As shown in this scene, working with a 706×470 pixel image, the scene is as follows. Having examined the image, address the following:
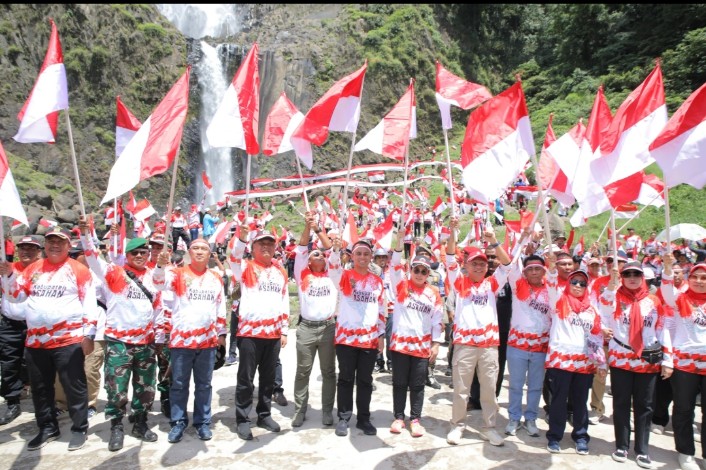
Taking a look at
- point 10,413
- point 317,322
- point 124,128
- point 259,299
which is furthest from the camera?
point 124,128

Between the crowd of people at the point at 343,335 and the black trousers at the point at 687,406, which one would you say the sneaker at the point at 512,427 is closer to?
the crowd of people at the point at 343,335

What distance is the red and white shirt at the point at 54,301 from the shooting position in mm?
4871

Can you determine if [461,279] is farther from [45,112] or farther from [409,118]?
[45,112]

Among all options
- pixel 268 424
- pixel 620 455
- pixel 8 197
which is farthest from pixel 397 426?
pixel 8 197

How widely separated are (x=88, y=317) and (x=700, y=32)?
37.0m

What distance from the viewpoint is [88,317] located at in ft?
16.6

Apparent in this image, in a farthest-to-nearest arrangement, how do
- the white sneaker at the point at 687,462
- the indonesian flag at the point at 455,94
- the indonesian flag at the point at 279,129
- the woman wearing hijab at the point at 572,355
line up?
the indonesian flag at the point at 279,129
the indonesian flag at the point at 455,94
the woman wearing hijab at the point at 572,355
the white sneaker at the point at 687,462

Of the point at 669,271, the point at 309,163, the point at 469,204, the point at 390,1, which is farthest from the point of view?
the point at 390,1

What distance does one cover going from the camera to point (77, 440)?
4.98 m

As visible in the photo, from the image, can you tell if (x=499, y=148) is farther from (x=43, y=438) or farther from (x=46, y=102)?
(x=43, y=438)

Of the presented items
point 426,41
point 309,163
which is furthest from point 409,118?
point 426,41

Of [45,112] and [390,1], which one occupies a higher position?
[390,1]

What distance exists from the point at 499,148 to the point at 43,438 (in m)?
5.52

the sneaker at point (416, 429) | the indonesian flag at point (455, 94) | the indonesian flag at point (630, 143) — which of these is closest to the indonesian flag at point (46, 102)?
the indonesian flag at point (455, 94)
